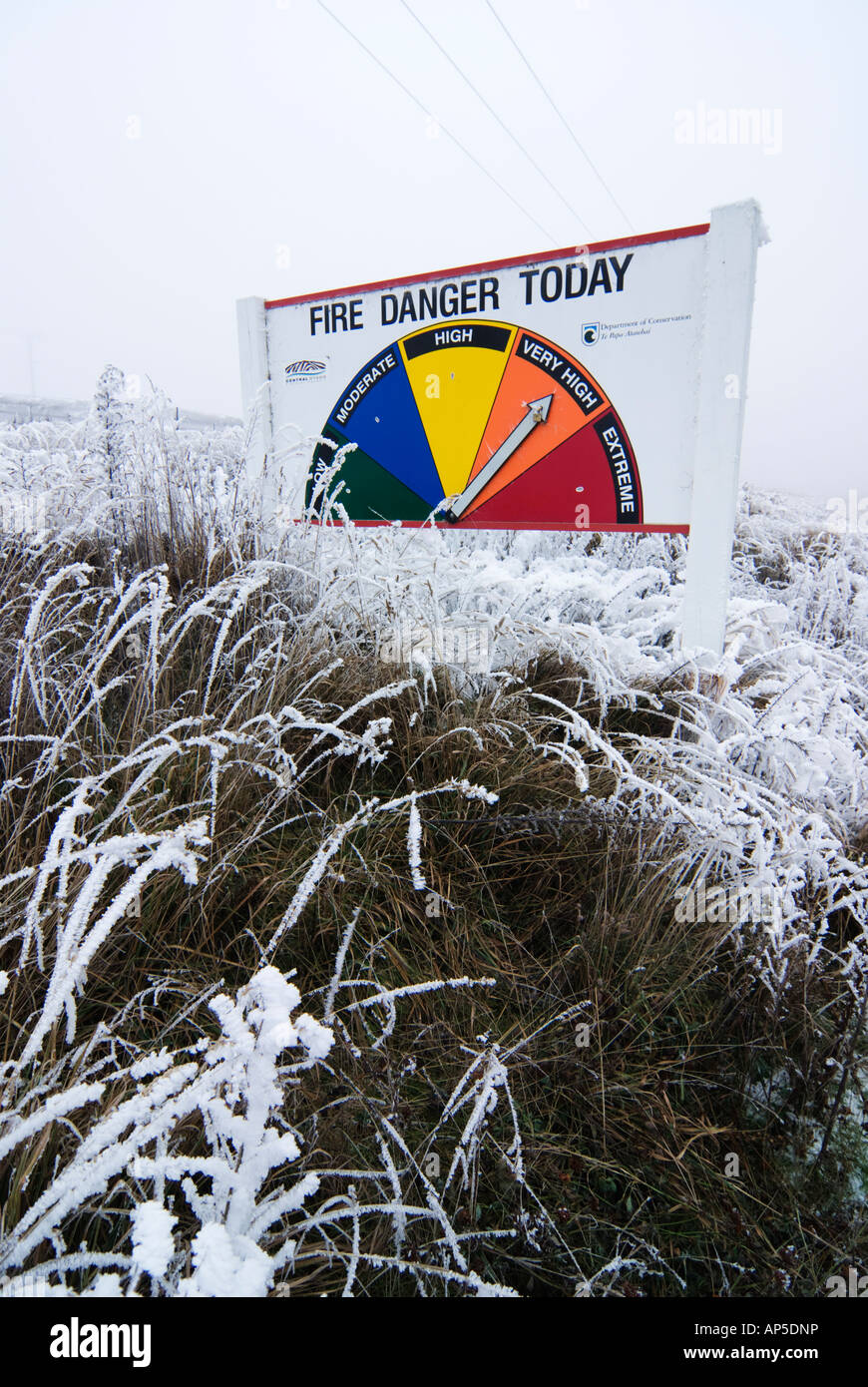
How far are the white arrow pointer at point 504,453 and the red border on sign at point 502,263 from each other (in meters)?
0.54

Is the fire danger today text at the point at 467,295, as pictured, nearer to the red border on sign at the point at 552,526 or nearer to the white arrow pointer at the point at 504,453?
the white arrow pointer at the point at 504,453

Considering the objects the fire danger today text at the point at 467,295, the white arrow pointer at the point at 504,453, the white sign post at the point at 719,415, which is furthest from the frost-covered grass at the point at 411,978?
the fire danger today text at the point at 467,295

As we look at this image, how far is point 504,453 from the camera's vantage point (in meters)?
3.32

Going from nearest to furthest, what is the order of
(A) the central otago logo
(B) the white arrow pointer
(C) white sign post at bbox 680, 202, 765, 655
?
(C) white sign post at bbox 680, 202, 765, 655
(B) the white arrow pointer
(A) the central otago logo

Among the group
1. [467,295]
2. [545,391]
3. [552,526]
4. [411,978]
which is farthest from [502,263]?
[411,978]

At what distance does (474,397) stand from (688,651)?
5.14 ft

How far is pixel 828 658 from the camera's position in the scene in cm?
339

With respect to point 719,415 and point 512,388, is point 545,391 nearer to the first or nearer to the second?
point 512,388

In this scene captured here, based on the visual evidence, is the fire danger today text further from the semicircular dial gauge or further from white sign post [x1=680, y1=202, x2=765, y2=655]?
white sign post [x1=680, y1=202, x2=765, y2=655]

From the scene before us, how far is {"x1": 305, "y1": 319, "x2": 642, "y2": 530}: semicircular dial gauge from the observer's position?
122 inches

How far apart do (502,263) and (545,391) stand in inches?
22.4

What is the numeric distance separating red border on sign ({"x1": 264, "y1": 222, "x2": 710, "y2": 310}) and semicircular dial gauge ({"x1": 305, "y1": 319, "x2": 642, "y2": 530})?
211mm

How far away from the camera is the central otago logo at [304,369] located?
394cm

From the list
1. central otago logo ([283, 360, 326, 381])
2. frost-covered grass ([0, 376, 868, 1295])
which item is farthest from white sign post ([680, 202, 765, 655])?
central otago logo ([283, 360, 326, 381])
